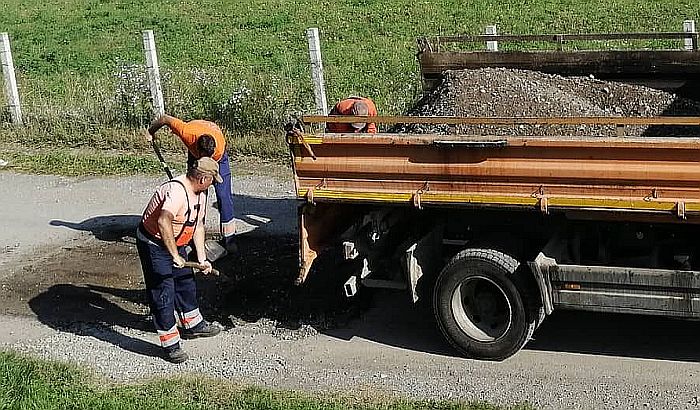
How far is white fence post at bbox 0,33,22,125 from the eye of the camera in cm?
1560

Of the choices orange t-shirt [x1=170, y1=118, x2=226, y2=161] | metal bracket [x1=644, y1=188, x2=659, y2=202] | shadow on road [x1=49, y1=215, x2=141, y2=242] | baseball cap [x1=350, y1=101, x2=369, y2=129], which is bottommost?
shadow on road [x1=49, y1=215, x2=141, y2=242]

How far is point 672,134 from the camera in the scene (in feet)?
24.0

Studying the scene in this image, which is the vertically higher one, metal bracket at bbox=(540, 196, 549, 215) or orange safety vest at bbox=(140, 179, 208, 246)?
metal bracket at bbox=(540, 196, 549, 215)

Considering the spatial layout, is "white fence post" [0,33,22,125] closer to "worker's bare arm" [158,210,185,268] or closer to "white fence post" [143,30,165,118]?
"white fence post" [143,30,165,118]

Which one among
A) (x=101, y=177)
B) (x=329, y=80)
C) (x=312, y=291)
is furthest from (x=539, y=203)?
(x=329, y=80)

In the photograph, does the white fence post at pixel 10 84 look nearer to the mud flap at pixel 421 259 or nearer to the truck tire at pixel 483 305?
the mud flap at pixel 421 259

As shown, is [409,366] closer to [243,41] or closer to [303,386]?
[303,386]

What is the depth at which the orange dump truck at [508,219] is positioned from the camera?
6.07m

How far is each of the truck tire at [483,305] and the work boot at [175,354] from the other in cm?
170

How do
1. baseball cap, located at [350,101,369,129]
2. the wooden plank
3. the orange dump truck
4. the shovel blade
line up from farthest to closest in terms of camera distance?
the wooden plank < baseball cap, located at [350,101,369,129] < the shovel blade < the orange dump truck

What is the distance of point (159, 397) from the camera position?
6562 millimetres

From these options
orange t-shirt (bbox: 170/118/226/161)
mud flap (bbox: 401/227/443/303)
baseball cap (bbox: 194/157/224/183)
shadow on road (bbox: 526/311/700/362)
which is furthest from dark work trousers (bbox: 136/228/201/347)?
shadow on road (bbox: 526/311/700/362)

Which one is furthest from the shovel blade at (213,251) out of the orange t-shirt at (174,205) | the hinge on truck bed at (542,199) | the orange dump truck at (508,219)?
the hinge on truck bed at (542,199)

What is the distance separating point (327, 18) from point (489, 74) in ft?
56.8
